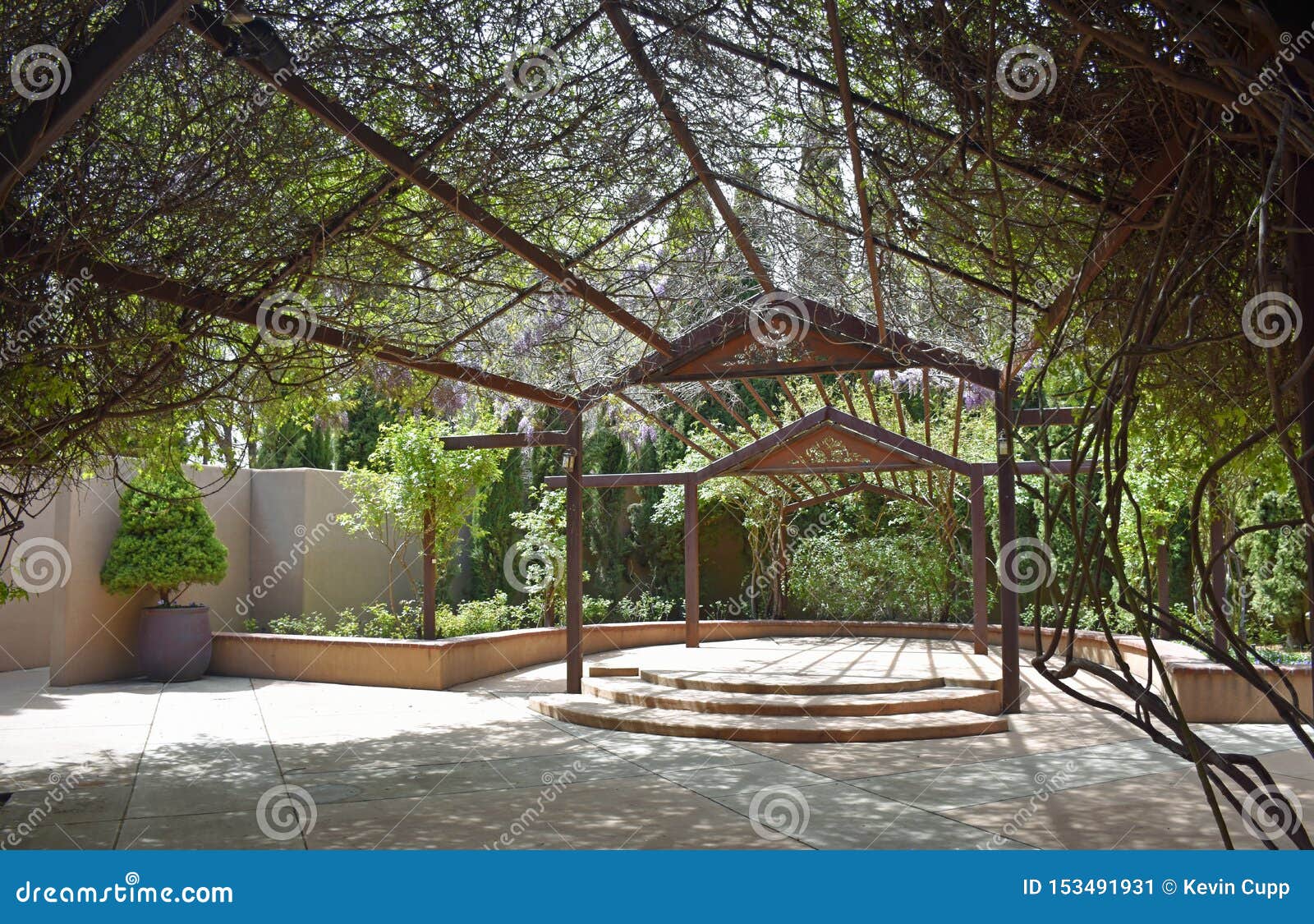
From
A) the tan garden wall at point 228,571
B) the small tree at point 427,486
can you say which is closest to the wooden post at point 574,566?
the small tree at point 427,486

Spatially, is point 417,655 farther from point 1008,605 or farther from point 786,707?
point 1008,605

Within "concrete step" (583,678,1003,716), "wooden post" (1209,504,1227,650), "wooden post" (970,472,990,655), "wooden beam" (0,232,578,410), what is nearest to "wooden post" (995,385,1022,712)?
"concrete step" (583,678,1003,716)

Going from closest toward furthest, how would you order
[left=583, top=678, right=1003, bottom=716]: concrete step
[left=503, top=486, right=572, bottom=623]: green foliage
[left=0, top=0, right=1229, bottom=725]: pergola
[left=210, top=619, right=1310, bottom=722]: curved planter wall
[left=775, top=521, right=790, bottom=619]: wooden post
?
[left=0, top=0, right=1229, bottom=725]: pergola
[left=583, top=678, right=1003, bottom=716]: concrete step
[left=210, top=619, right=1310, bottom=722]: curved planter wall
[left=503, top=486, right=572, bottom=623]: green foliage
[left=775, top=521, right=790, bottom=619]: wooden post

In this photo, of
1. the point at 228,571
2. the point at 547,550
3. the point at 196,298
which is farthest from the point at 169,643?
the point at 196,298

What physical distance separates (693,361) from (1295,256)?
6.18 meters

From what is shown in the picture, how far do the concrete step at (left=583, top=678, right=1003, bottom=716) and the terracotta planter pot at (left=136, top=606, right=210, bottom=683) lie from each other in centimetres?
471

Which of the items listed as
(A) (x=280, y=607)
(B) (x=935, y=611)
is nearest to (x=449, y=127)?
(A) (x=280, y=607)

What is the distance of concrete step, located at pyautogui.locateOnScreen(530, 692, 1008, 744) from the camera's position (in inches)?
289

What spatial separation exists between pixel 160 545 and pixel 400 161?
7752 millimetres

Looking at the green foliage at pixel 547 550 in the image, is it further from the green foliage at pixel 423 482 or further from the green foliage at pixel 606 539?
the green foliage at pixel 606 539

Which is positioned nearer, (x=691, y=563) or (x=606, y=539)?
(x=691, y=563)

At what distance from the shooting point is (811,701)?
8.13 meters

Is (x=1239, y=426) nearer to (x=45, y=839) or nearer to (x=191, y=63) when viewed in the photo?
(x=191, y=63)

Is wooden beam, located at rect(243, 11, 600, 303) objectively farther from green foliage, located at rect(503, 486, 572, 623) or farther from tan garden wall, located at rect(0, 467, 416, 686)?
green foliage, located at rect(503, 486, 572, 623)
